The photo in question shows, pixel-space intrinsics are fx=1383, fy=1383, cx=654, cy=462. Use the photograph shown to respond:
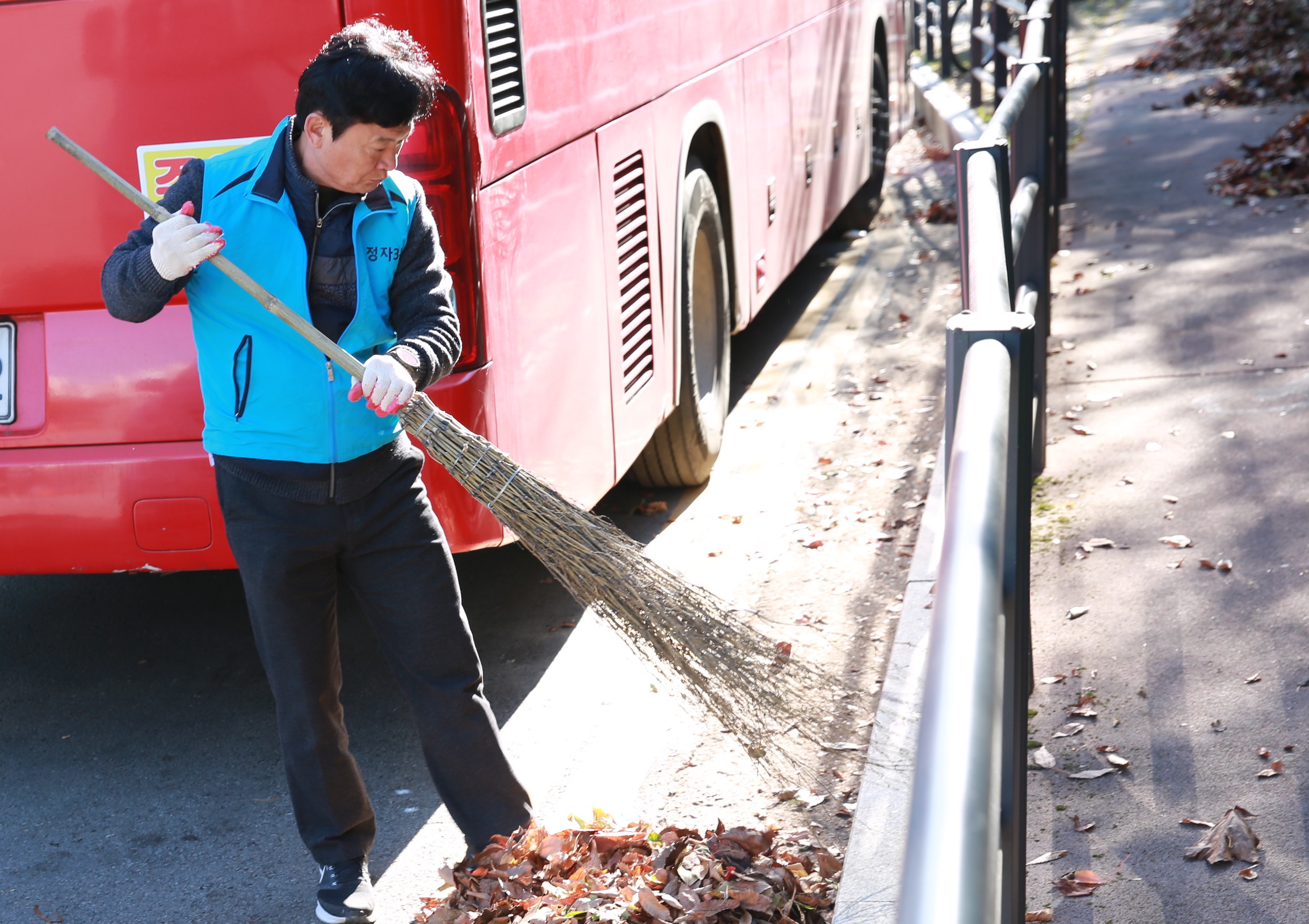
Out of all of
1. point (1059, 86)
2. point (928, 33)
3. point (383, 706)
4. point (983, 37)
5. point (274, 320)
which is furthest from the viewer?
point (928, 33)

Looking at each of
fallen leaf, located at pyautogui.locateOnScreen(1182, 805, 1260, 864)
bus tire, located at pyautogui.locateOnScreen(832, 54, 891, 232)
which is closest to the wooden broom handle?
fallen leaf, located at pyautogui.locateOnScreen(1182, 805, 1260, 864)

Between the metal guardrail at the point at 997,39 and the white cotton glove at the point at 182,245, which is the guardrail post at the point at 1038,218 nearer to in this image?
the metal guardrail at the point at 997,39

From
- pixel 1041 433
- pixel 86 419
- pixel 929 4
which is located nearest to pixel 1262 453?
pixel 1041 433

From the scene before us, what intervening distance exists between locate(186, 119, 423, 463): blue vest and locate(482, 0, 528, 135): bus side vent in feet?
2.47

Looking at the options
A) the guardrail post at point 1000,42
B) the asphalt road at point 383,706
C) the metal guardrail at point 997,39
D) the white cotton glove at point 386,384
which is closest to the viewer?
the white cotton glove at point 386,384

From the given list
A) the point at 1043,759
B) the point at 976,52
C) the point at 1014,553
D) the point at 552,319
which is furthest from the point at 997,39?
the point at 1014,553

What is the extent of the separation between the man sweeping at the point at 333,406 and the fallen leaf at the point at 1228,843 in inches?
61.0

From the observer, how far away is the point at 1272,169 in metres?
9.73

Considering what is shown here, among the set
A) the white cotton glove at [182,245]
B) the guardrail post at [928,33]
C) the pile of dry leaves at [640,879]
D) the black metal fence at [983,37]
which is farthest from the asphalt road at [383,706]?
the guardrail post at [928,33]

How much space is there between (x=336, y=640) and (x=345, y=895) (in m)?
0.61

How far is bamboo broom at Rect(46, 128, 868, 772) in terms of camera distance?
3.18 metres

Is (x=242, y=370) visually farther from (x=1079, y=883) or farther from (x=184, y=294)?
(x=1079, y=883)

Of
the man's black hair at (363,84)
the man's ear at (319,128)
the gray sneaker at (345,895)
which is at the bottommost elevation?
the gray sneaker at (345,895)

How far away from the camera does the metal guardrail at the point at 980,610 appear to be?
0.96m
